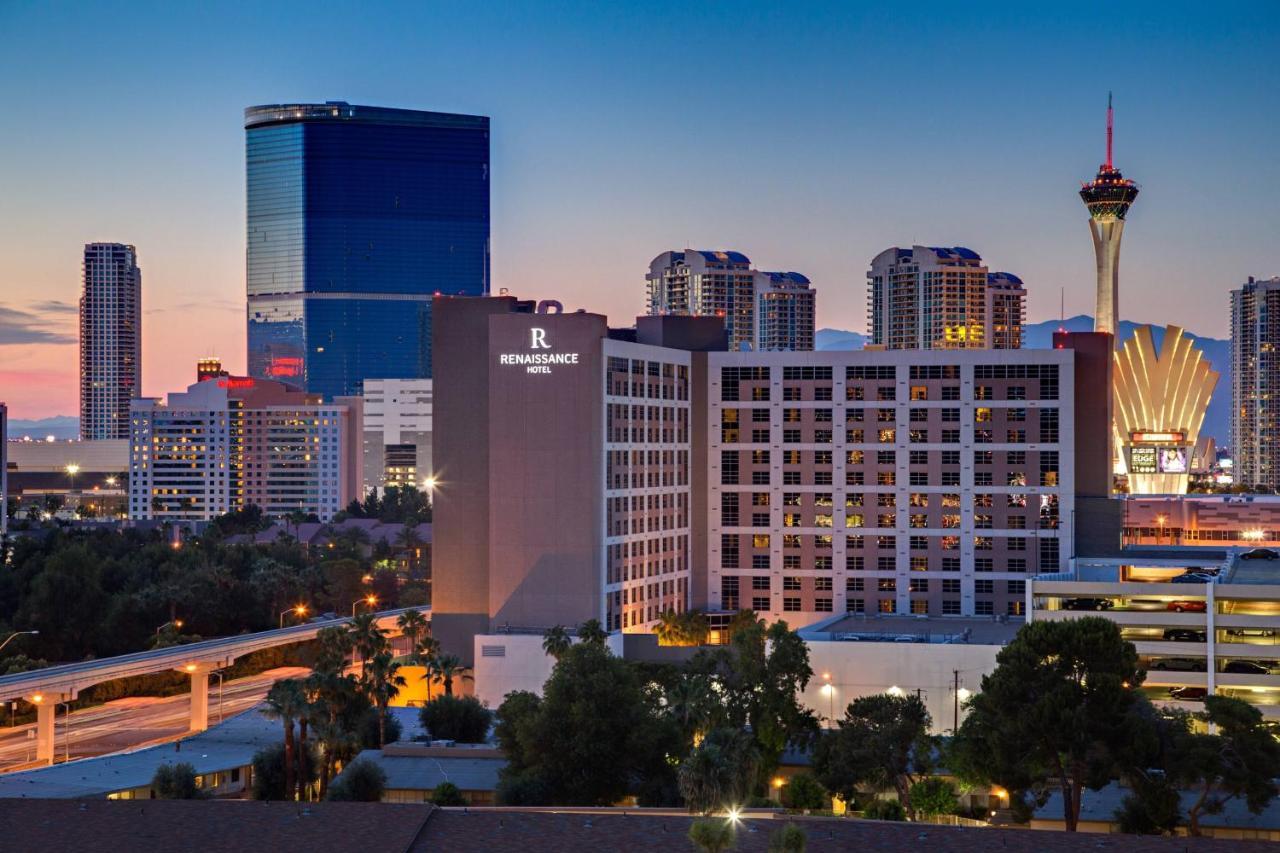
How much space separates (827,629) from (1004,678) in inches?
2181

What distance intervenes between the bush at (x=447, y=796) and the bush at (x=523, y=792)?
2.11 meters

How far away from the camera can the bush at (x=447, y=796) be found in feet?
278

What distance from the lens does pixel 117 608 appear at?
167625 mm

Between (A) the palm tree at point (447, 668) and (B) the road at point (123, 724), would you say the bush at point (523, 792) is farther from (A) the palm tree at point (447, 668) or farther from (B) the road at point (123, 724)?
(B) the road at point (123, 724)

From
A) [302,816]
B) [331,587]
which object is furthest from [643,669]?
[331,587]

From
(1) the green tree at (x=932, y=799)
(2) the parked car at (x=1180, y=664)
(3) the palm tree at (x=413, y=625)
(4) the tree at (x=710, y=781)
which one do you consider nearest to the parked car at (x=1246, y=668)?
(2) the parked car at (x=1180, y=664)

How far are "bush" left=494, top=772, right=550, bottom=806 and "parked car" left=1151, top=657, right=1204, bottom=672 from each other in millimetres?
42598

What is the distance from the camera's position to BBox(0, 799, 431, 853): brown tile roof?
65312mm

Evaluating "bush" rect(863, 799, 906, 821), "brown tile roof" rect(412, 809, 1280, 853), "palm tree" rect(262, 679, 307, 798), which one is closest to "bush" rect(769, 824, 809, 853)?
"brown tile roof" rect(412, 809, 1280, 853)

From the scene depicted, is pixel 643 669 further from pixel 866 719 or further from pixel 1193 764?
pixel 1193 764

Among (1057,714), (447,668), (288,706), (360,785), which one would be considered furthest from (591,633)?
(1057,714)

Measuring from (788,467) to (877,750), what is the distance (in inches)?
2634

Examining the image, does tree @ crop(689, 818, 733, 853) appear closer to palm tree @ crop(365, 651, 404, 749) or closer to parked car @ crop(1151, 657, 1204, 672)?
palm tree @ crop(365, 651, 404, 749)

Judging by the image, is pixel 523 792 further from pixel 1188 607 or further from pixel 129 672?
pixel 129 672
